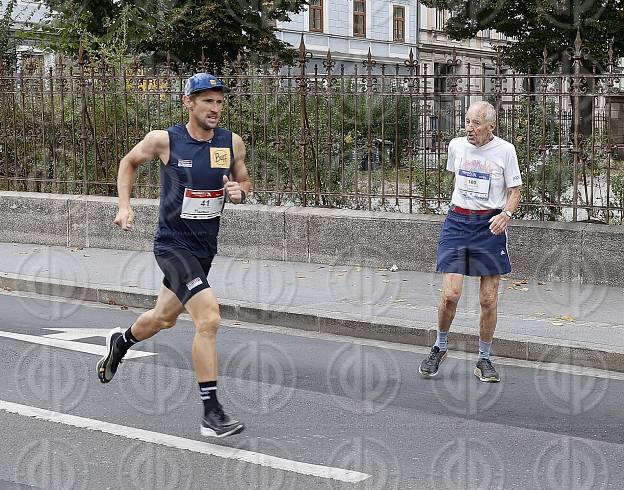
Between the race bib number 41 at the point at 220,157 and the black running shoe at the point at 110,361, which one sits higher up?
the race bib number 41 at the point at 220,157

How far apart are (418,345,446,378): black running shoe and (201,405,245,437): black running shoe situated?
74.5 inches

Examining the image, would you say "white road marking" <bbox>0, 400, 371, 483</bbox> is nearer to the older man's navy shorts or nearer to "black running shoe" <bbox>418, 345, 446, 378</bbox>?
"black running shoe" <bbox>418, 345, 446, 378</bbox>

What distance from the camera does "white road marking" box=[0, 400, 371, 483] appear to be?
16.6 ft

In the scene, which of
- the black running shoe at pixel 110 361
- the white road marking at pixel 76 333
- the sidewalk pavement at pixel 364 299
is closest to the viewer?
the black running shoe at pixel 110 361

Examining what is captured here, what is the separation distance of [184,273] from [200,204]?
377 millimetres

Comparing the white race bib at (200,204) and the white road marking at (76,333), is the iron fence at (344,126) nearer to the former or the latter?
the white road marking at (76,333)

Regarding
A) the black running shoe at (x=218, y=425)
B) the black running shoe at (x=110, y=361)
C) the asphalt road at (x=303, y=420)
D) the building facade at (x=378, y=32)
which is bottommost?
the asphalt road at (x=303, y=420)

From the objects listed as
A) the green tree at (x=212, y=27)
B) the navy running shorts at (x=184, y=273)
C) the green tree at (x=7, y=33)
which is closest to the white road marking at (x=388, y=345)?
the navy running shorts at (x=184, y=273)

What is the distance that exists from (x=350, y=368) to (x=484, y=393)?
1.10 metres

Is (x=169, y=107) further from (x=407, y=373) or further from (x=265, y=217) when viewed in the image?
(x=407, y=373)

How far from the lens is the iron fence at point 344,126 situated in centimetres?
1018

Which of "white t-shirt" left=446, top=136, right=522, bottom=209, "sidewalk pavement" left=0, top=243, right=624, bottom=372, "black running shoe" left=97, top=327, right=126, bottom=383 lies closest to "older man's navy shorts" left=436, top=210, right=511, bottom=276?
"white t-shirt" left=446, top=136, right=522, bottom=209

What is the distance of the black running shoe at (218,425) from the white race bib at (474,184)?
2317mm

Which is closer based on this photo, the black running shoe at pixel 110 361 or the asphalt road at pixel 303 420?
the asphalt road at pixel 303 420
